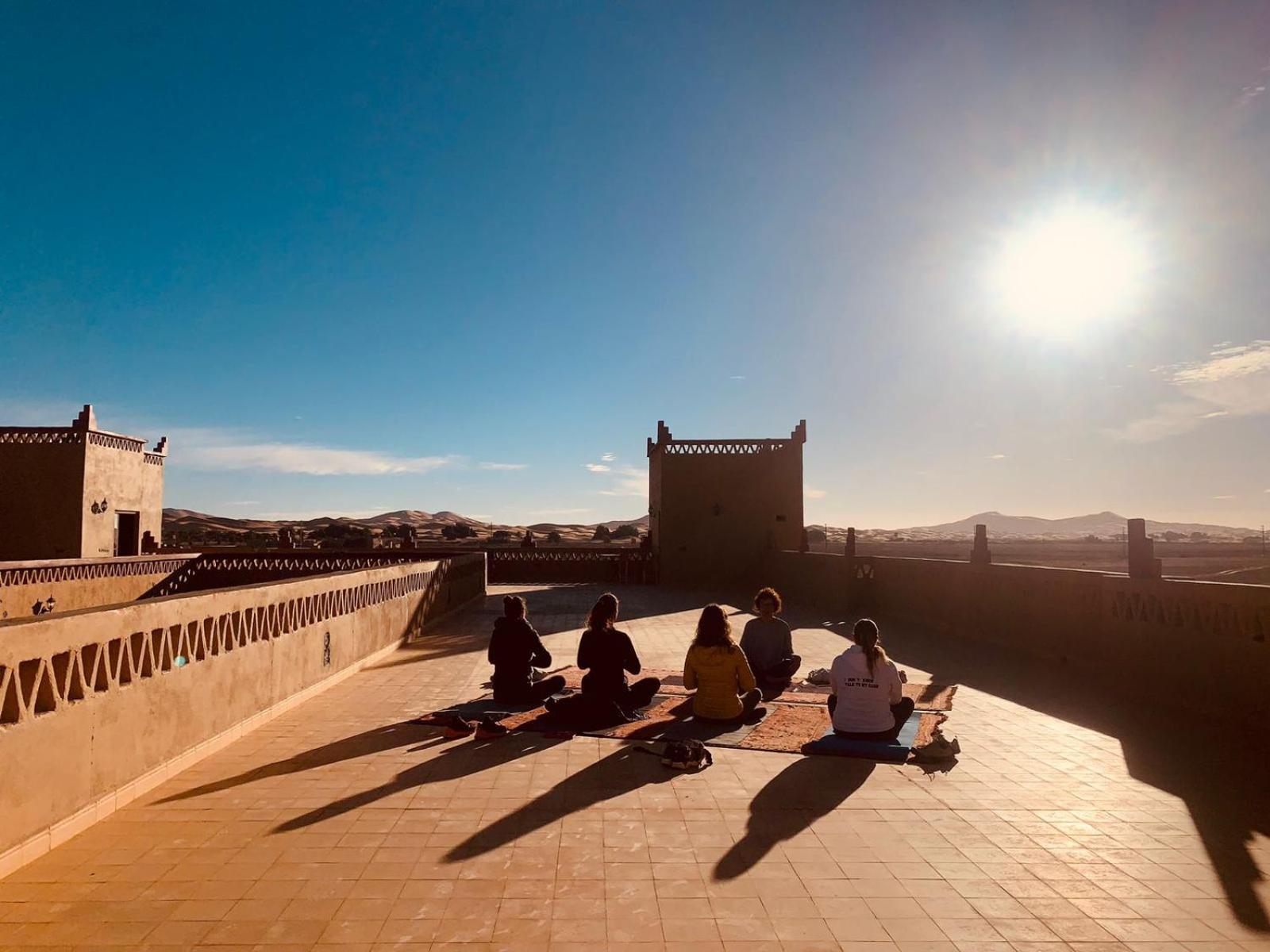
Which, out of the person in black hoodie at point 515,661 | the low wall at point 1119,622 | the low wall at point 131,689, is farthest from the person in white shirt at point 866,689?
the low wall at point 131,689

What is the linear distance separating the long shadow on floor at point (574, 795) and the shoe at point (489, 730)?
1.15m

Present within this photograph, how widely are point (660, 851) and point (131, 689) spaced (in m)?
3.71

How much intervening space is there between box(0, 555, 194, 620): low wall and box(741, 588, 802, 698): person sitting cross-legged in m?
9.13

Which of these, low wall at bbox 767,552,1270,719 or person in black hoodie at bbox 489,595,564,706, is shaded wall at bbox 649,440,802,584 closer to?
low wall at bbox 767,552,1270,719

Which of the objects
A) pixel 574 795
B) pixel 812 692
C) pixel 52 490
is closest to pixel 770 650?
pixel 812 692

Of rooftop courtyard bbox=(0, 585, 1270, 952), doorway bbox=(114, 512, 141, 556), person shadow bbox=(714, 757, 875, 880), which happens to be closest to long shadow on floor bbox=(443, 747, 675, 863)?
rooftop courtyard bbox=(0, 585, 1270, 952)

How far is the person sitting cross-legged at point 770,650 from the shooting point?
862cm

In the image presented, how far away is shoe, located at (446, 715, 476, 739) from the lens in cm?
684

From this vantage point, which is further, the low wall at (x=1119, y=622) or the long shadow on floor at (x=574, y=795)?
the low wall at (x=1119, y=622)

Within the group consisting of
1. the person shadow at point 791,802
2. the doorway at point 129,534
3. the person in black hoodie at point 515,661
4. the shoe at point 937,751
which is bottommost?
the person shadow at point 791,802

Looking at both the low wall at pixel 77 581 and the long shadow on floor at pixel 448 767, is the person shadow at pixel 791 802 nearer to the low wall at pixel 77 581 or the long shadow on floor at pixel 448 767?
the long shadow on floor at pixel 448 767

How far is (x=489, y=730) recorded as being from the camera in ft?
22.3

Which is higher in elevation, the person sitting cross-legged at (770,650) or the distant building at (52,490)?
the distant building at (52,490)

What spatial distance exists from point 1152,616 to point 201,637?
947 centimetres
